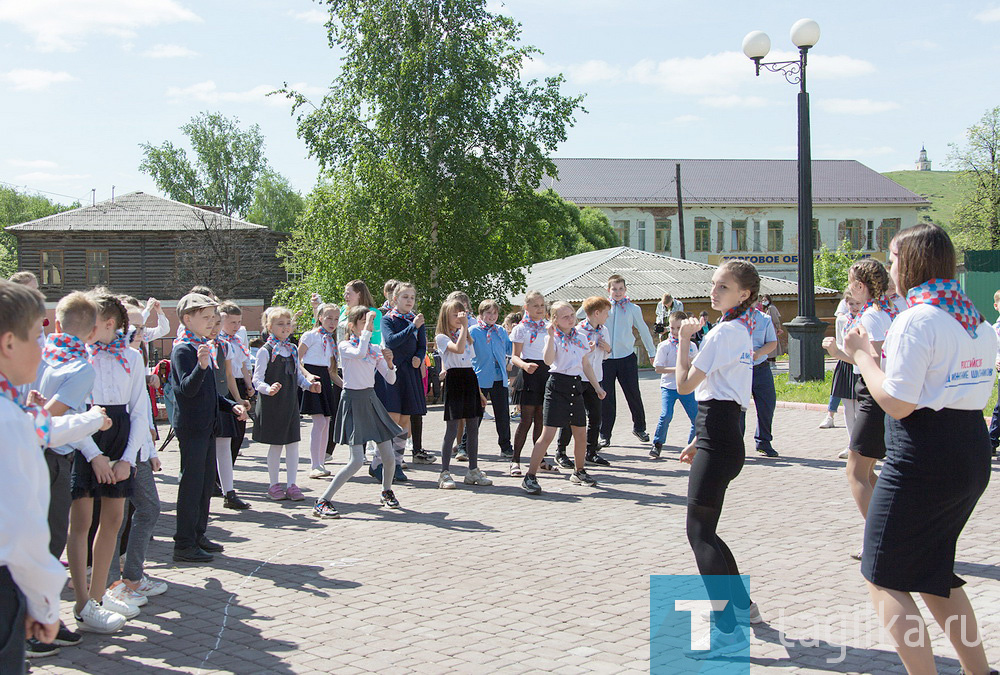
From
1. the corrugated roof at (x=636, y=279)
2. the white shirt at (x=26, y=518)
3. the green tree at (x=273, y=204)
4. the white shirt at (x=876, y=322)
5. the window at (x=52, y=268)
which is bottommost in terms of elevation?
the white shirt at (x=26, y=518)

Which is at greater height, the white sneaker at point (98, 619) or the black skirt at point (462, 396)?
the black skirt at point (462, 396)

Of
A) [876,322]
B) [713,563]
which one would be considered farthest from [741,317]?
[876,322]

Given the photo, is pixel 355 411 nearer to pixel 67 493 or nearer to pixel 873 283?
pixel 67 493

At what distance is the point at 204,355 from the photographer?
630cm

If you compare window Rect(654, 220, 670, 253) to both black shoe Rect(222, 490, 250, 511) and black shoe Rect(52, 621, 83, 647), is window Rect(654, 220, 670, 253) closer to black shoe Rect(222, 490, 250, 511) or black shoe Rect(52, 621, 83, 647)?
black shoe Rect(222, 490, 250, 511)

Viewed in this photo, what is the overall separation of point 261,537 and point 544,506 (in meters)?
2.49

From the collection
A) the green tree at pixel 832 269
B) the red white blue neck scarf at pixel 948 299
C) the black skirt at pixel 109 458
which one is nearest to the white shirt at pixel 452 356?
the black skirt at pixel 109 458

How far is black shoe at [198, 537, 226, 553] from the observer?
6.75 meters

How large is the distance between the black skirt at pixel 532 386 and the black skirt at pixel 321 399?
2.04 metres

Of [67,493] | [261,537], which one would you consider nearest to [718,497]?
[67,493]

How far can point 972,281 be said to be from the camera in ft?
137

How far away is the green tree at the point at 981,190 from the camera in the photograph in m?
55.6

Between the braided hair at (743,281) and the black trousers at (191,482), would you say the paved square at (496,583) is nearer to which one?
the black trousers at (191,482)

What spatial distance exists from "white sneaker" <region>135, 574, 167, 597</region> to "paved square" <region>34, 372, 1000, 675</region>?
0.10m
